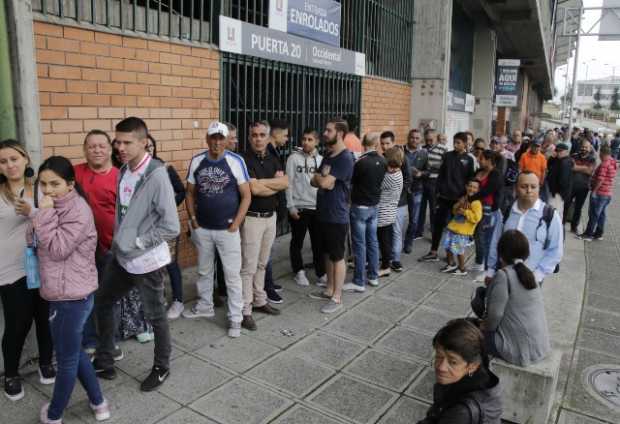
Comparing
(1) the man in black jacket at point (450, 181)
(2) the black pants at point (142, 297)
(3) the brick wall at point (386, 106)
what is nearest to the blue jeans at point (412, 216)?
(1) the man in black jacket at point (450, 181)

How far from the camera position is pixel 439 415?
234 centimetres

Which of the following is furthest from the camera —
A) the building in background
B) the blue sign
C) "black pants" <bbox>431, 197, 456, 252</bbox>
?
the building in background

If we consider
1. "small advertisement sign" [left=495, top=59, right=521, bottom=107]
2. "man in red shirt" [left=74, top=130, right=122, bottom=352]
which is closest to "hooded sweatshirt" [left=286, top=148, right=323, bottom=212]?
"man in red shirt" [left=74, top=130, right=122, bottom=352]

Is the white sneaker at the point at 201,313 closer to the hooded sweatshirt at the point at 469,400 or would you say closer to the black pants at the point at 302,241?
the black pants at the point at 302,241

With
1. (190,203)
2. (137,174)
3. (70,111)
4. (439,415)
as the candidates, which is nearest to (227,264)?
(190,203)

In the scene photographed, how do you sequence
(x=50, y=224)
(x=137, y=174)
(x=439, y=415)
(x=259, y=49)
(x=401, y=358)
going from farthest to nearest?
(x=259, y=49)
(x=401, y=358)
(x=137, y=174)
(x=50, y=224)
(x=439, y=415)

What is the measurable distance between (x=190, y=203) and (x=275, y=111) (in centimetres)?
314

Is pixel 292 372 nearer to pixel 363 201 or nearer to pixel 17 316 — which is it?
pixel 17 316

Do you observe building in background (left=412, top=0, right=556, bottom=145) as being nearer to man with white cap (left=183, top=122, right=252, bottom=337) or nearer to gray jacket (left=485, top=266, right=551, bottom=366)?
man with white cap (left=183, top=122, right=252, bottom=337)

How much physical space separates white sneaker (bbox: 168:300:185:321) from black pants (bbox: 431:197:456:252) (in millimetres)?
3814

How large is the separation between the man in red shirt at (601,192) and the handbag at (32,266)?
8.99 meters

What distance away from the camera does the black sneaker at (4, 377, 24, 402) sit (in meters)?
3.42

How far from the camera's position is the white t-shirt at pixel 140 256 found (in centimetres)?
344

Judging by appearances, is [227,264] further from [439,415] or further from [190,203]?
[439,415]
